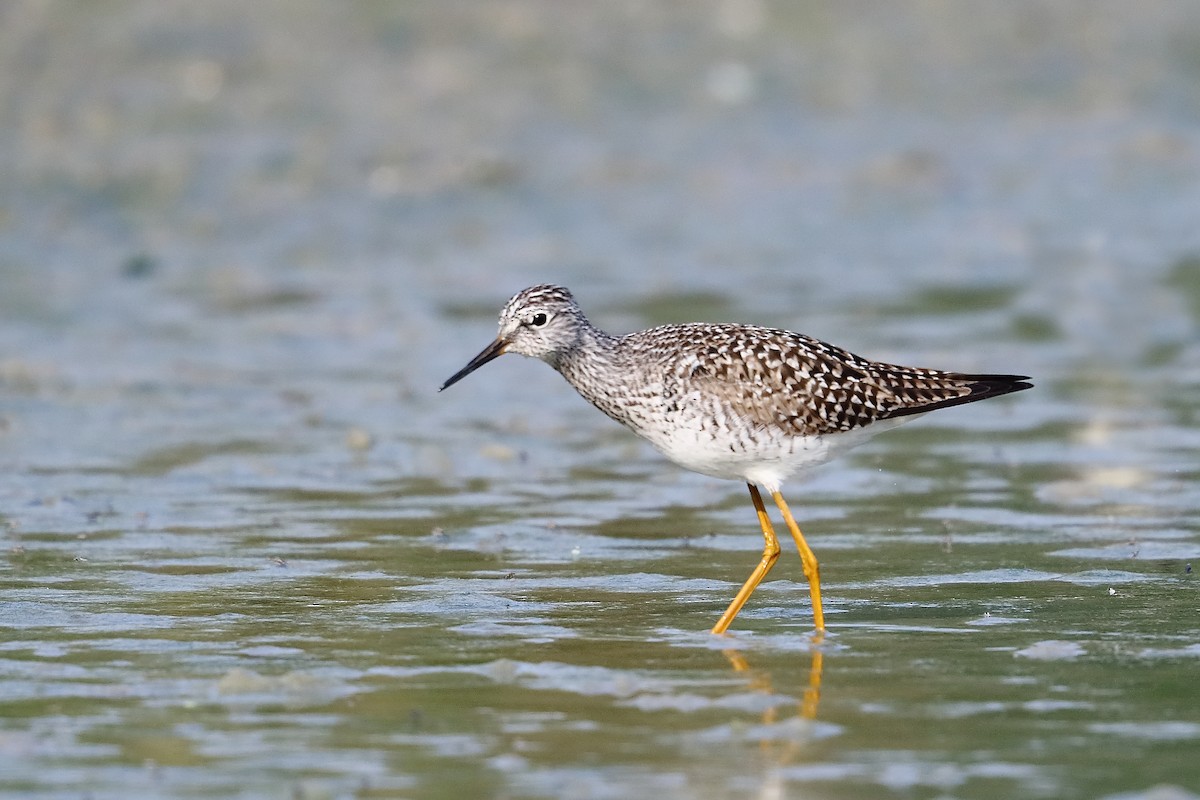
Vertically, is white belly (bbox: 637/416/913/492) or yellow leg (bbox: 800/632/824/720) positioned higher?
white belly (bbox: 637/416/913/492)

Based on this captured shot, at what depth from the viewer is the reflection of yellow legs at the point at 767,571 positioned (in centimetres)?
825

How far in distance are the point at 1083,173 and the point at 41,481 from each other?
13067mm

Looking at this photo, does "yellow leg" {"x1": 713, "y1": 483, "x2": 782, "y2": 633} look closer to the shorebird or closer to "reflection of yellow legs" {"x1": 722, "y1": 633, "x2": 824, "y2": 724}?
the shorebird

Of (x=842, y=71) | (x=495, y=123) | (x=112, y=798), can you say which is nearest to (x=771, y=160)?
(x=842, y=71)

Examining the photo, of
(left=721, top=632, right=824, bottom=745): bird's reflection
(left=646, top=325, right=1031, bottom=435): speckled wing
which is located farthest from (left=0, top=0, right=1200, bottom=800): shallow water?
(left=646, top=325, right=1031, bottom=435): speckled wing

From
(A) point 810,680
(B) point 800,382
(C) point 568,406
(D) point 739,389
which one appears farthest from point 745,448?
(C) point 568,406

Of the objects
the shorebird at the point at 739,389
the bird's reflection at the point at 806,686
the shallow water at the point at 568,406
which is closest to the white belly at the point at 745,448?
the shorebird at the point at 739,389

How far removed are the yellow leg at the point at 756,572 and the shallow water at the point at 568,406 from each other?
0.14 metres

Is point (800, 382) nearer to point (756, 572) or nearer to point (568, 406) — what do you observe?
point (756, 572)

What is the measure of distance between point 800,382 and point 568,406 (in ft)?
16.6

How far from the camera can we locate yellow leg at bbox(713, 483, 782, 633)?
8258mm

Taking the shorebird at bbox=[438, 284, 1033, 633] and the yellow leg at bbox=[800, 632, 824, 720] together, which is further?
the shorebird at bbox=[438, 284, 1033, 633]

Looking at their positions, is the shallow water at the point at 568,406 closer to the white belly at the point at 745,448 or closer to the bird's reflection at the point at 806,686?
the bird's reflection at the point at 806,686

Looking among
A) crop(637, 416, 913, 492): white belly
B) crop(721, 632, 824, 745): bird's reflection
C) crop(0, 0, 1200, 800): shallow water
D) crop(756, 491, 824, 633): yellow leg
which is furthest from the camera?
crop(637, 416, 913, 492): white belly
